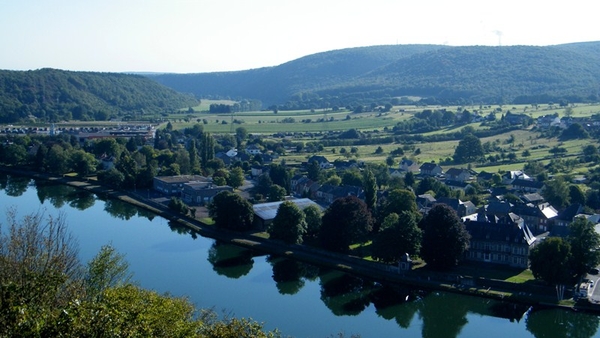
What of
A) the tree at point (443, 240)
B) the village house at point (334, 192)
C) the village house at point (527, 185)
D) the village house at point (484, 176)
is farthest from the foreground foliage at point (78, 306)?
the village house at point (484, 176)

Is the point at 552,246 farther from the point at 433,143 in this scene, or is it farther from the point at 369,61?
the point at 369,61

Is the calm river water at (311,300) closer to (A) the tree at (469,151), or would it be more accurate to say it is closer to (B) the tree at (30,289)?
(B) the tree at (30,289)

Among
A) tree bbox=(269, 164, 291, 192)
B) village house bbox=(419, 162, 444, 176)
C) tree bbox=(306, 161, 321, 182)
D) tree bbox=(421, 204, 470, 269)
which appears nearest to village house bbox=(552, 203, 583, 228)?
tree bbox=(421, 204, 470, 269)

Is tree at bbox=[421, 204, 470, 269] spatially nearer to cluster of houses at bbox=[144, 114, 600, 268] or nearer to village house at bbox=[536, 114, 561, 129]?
cluster of houses at bbox=[144, 114, 600, 268]

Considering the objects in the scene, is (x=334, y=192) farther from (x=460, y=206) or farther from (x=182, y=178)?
(x=182, y=178)

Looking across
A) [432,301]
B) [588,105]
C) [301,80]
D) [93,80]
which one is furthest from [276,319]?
[301,80]

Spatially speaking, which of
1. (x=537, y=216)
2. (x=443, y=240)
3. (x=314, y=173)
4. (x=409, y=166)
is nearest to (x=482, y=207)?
(x=537, y=216)
